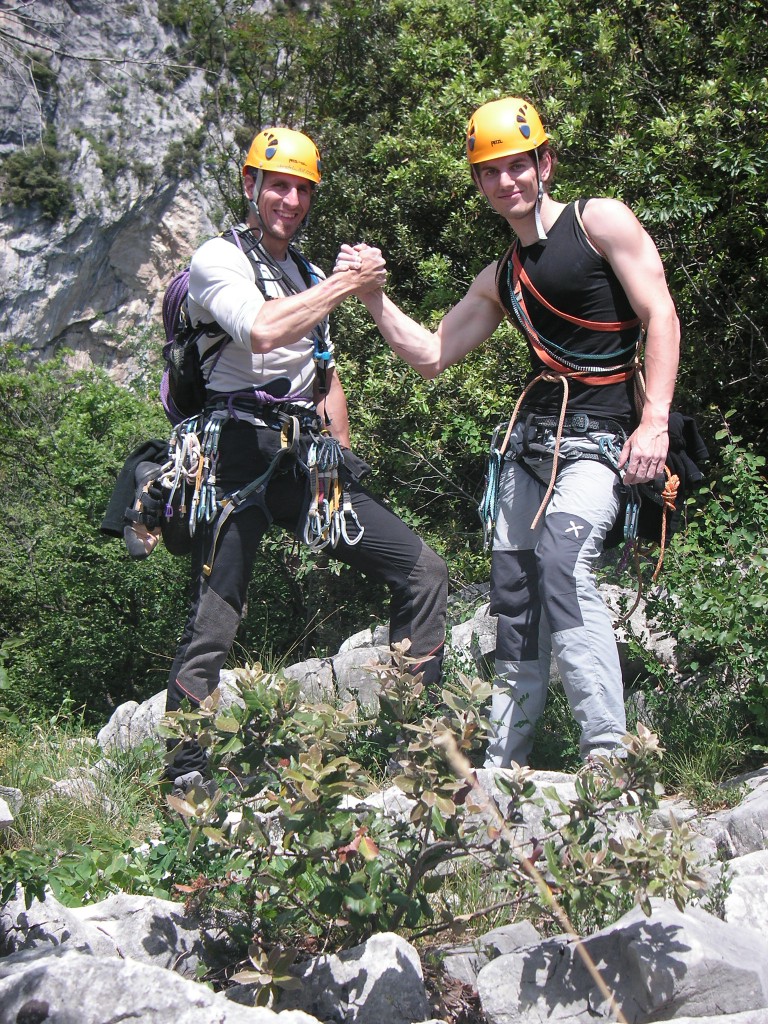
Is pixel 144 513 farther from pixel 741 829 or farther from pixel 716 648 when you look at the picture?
pixel 741 829

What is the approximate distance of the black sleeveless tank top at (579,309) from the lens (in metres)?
3.62

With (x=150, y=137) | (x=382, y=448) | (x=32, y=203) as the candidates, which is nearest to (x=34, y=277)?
(x=32, y=203)

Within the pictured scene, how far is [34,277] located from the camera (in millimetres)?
16359

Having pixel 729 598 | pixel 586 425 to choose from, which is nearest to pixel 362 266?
pixel 586 425

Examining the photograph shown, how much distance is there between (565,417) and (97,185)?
1427 centimetres

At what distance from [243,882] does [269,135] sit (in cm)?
281

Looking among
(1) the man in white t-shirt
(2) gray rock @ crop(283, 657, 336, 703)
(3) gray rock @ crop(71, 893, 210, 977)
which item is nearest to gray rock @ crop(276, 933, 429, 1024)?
(3) gray rock @ crop(71, 893, 210, 977)

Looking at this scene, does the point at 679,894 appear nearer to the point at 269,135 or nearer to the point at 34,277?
the point at 269,135

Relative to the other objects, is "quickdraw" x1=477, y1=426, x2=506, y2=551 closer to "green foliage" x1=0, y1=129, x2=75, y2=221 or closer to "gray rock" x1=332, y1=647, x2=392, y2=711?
"gray rock" x1=332, y1=647, x2=392, y2=711

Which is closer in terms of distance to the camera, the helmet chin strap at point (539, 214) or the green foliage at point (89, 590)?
the helmet chin strap at point (539, 214)

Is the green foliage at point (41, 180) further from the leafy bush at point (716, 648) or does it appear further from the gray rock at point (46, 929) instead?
the gray rock at point (46, 929)

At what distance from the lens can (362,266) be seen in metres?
4.01

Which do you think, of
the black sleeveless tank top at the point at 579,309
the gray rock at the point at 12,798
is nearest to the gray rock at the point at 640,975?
the black sleeveless tank top at the point at 579,309

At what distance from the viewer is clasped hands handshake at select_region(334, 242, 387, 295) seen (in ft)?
13.1
